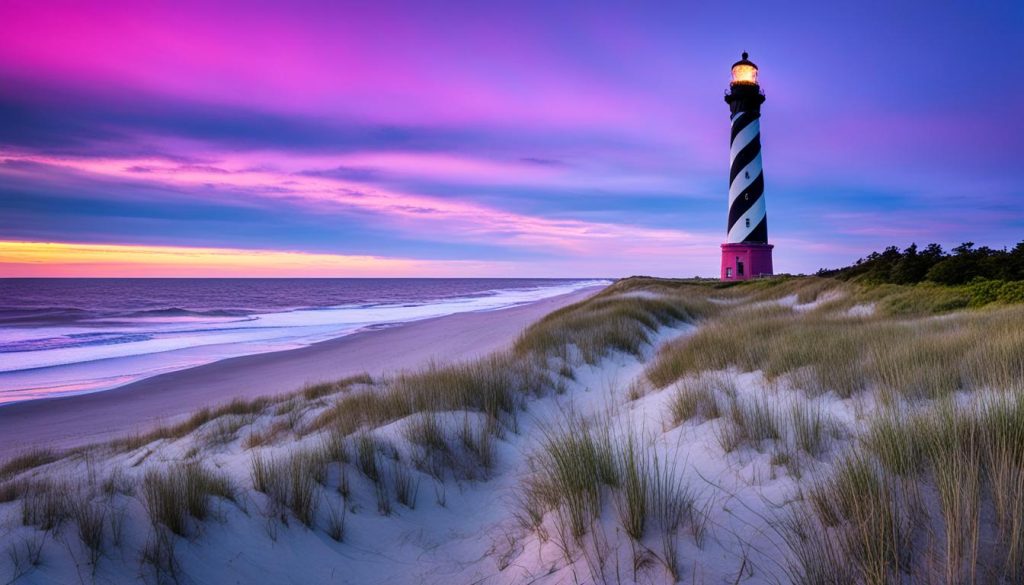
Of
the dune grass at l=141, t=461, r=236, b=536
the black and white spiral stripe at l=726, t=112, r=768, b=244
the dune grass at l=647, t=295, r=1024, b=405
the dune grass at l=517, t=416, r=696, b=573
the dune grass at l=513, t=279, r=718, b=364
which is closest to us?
the dune grass at l=517, t=416, r=696, b=573

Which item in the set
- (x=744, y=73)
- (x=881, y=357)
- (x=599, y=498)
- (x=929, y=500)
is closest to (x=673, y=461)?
(x=599, y=498)

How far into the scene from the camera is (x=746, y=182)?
1228 inches

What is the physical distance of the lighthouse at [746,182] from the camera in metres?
31.0

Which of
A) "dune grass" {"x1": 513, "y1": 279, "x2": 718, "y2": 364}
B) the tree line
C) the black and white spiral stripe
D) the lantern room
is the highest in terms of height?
the lantern room

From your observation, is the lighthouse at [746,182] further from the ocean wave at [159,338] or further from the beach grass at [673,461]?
the beach grass at [673,461]

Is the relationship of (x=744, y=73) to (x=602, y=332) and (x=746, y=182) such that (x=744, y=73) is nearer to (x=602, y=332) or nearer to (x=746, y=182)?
(x=746, y=182)

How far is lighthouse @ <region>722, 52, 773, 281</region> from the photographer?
→ 3097 centimetres

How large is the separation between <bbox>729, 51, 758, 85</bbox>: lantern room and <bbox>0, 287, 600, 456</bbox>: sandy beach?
22107 millimetres

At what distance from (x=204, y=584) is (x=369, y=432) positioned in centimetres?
217

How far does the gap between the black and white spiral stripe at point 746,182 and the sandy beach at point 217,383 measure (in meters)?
18.4

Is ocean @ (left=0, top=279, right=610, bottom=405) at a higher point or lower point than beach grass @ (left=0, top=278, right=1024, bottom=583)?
lower

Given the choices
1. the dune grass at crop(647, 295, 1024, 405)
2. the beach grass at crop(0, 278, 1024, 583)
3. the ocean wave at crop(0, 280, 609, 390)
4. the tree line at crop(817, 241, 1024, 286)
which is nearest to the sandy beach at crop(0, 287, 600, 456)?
the ocean wave at crop(0, 280, 609, 390)

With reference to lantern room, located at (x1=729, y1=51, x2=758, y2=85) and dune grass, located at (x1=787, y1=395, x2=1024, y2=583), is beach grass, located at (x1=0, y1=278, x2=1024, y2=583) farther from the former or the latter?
lantern room, located at (x1=729, y1=51, x2=758, y2=85)

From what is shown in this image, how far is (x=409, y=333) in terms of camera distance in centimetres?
2267
